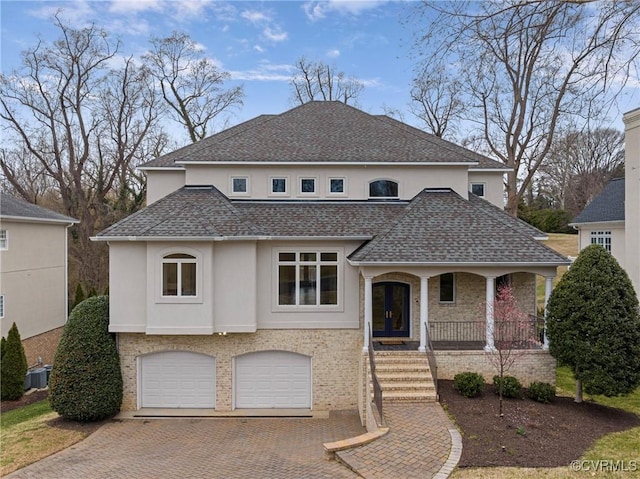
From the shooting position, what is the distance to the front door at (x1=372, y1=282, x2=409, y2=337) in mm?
14242

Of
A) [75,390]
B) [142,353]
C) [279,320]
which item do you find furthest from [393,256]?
[75,390]

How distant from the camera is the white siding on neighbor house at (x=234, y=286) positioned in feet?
42.4

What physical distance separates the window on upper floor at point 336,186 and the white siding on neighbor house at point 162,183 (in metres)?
5.90

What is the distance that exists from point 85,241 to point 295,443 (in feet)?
82.7

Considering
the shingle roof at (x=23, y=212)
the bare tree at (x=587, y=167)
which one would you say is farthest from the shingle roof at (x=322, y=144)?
the bare tree at (x=587, y=167)

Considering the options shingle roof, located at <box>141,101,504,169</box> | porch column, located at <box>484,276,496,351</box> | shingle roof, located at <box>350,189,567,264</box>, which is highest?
shingle roof, located at <box>141,101,504,169</box>

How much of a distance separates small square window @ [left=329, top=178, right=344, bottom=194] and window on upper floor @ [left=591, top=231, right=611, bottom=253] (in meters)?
14.7

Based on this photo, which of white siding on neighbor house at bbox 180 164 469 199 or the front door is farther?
white siding on neighbor house at bbox 180 164 469 199

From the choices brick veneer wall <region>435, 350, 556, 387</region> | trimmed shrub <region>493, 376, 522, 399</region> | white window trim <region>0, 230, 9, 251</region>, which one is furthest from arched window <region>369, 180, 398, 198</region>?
white window trim <region>0, 230, 9, 251</region>

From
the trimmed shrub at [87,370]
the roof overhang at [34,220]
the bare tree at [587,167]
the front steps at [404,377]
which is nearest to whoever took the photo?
the front steps at [404,377]

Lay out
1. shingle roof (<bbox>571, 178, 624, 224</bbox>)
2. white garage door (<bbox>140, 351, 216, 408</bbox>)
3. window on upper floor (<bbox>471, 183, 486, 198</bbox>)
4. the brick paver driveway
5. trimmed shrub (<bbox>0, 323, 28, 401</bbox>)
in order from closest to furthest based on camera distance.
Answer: the brick paver driveway < white garage door (<bbox>140, 351, 216, 408</bbox>) < trimmed shrub (<bbox>0, 323, 28, 401</bbox>) < window on upper floor (<bbox>471, 183, 486, 198</bbox>) < shingle roof (<bbox>571, 178, 624, 224</bbox>)

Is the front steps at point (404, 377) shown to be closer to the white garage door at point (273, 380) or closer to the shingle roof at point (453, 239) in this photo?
the white garage door at point (273, 380)

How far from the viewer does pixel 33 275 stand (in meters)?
20.0

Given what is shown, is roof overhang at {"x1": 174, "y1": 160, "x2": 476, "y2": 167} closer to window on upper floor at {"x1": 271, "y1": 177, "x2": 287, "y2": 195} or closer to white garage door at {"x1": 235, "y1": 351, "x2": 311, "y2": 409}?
window on upper floor at {"x1": 271, "y1": 177, "x2": 287, "y2": 195}
